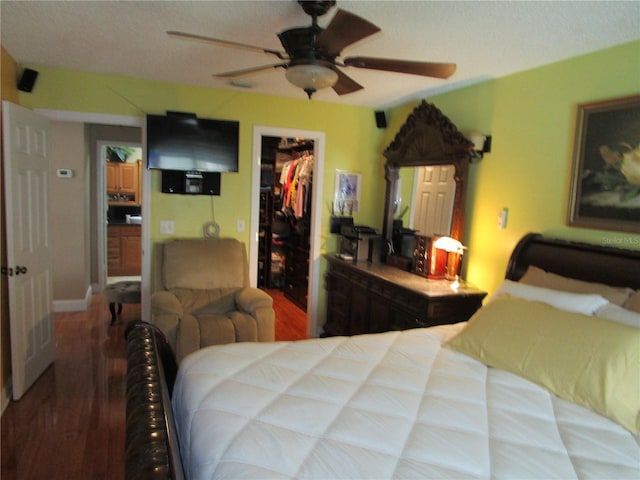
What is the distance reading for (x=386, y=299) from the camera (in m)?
3.29

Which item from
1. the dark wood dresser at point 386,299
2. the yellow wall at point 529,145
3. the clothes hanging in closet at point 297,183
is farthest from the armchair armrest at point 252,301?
the clothes hanging in closet at point 297,183

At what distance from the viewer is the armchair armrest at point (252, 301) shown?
3.35 metres

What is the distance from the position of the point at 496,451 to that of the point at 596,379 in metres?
0.60

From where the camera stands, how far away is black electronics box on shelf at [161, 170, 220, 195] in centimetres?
373

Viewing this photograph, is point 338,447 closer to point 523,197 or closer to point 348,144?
point 523,197

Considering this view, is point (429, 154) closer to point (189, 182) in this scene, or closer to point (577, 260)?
point (577, 260)

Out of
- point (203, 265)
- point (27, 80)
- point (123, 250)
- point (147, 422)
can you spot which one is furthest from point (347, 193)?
point (123, 250)

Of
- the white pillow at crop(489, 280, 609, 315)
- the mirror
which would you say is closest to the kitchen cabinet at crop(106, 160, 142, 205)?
the mirror

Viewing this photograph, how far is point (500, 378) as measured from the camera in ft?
5.86

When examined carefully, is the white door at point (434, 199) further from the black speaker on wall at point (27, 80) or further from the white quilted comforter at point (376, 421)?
the black speaker on wall at point (27, 80)

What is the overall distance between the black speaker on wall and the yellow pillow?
3.57 metres

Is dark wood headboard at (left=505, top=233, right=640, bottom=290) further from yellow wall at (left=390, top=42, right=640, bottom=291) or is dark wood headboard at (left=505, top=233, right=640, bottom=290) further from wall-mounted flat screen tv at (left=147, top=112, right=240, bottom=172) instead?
wall-mounted flat screen tv at (left=147, top=112, right=240, bottom=172)

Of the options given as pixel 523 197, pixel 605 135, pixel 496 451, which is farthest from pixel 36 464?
pixel 605 135

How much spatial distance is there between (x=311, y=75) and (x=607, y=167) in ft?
5.62
